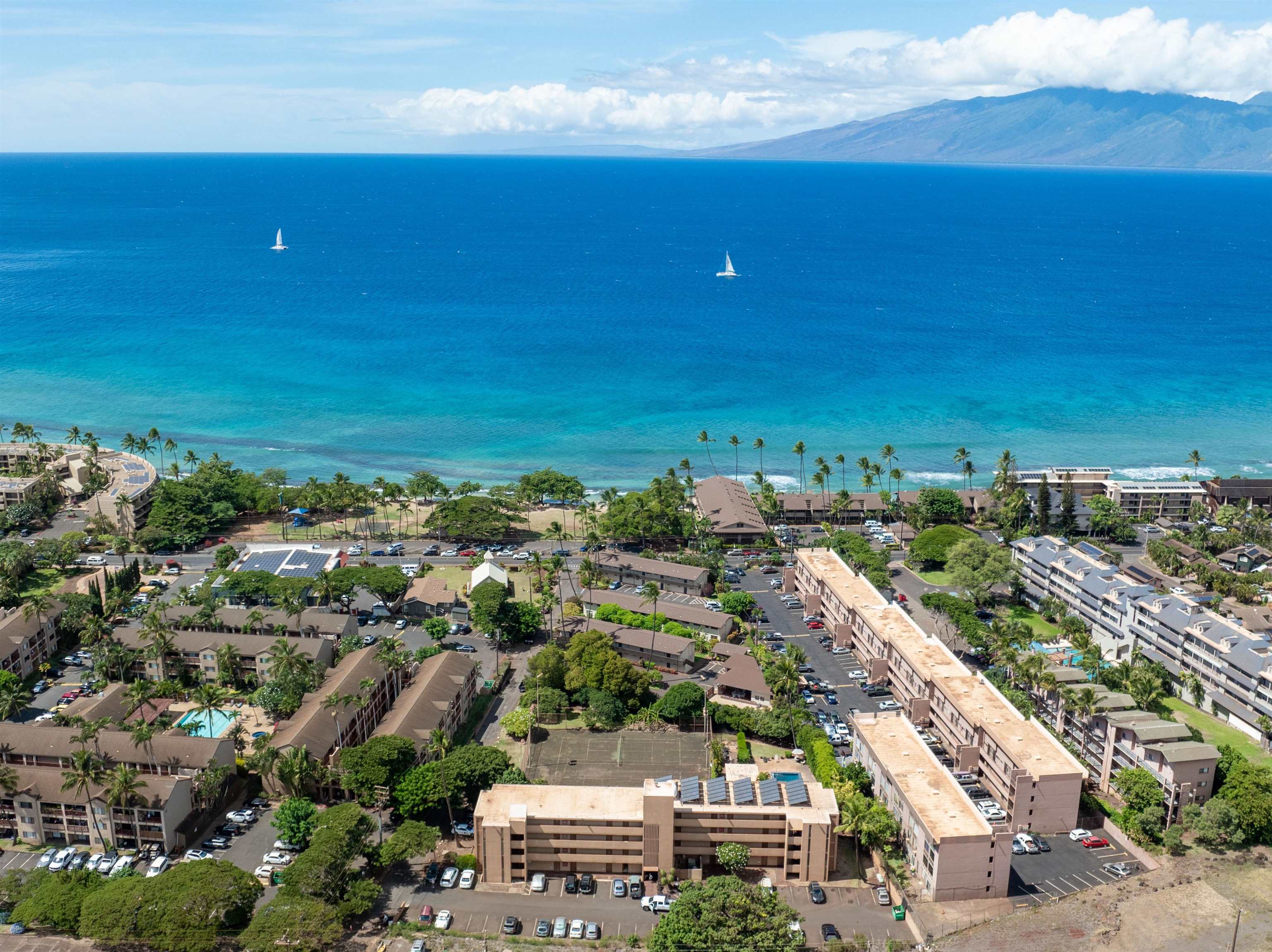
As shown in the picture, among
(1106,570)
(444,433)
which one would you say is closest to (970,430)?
(1106,570)

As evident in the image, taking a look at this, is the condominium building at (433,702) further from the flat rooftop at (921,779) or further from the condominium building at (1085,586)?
the condominium building at (1085,586)

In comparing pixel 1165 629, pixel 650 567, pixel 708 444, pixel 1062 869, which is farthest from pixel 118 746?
pixel 708 444

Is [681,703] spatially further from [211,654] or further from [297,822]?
[211,654]

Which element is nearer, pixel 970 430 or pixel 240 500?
pixel 240 500

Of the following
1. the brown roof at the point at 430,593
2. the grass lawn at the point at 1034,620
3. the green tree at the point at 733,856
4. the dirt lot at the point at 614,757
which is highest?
the brown roof at the point at 430,593

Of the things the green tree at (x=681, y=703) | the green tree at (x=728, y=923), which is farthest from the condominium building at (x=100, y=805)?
the green tree at (x=681, y=703)

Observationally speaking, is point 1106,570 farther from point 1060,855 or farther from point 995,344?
point 995,344

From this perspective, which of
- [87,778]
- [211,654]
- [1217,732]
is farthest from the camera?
[211,654]
